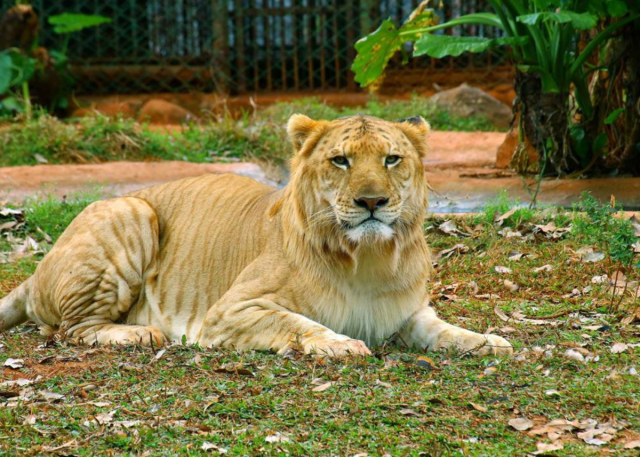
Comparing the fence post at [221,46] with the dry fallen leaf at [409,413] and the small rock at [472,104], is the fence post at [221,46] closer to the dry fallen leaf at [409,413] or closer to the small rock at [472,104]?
the small rock at [472,104]

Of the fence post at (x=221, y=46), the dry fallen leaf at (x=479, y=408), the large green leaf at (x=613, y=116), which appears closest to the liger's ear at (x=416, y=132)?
the dry fallen leaf at (x=479, y=408)

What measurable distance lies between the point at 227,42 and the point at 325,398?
38.8ft

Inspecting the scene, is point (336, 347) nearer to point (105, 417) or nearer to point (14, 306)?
point (105, 417)

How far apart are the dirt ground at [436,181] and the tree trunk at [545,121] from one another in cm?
24

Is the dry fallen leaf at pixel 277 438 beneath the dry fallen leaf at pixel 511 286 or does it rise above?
above

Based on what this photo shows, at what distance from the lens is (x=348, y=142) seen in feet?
15.0

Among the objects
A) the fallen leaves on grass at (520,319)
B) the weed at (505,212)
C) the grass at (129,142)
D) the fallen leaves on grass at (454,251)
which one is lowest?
the fallen leaves on grass at (520,319)

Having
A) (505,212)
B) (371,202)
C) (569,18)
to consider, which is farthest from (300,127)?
(569,18)

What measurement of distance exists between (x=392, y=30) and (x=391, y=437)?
5639 millimetres

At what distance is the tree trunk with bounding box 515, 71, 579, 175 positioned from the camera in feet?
Answer: 26.9

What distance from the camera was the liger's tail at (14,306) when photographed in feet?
18.5

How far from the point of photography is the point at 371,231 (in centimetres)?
438

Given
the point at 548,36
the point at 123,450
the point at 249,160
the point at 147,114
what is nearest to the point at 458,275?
the point at 548,36

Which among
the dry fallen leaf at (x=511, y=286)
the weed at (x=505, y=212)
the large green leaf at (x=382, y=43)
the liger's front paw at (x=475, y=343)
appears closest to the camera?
the liger's front paw at (x=475, y=343)
